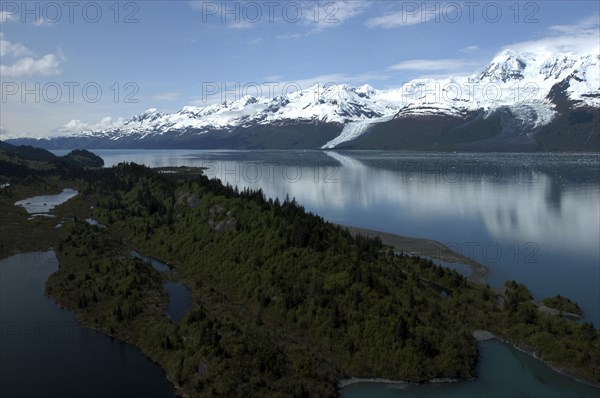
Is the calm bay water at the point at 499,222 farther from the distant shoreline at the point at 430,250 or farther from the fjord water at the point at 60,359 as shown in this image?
the fjord water at the point at 60,359

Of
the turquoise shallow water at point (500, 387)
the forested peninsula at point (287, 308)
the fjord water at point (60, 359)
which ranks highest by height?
the forested peninsula at point (287, 308)

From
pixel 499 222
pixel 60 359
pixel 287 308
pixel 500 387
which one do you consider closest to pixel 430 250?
pixel 499 222

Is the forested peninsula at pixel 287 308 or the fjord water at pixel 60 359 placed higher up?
the forested peninsula at pixel 287 308

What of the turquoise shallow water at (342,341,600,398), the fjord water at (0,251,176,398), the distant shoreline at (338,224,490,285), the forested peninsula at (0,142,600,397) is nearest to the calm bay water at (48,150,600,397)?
the turquoise shallow water at (342,341,600,398)

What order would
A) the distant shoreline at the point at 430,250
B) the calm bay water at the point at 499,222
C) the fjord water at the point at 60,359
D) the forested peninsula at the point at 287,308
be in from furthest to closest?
the distant shoreline at the point at 430,250 < the calm bay water at the point at 499,222 < the forested peninsula at the point at 287,308 < the fjord water at the point at 60,359

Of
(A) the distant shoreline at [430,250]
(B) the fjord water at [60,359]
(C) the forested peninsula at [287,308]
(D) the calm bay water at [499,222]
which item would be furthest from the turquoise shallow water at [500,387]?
(A) the distant shoreline at [430,250]

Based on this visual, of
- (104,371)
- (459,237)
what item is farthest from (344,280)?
(459,237)

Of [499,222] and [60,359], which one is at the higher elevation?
[499,222]

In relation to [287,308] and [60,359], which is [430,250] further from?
[60,359]

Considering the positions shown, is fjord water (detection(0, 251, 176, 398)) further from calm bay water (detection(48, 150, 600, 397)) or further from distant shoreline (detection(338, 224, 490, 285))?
distant shoreline (detection(338, 224, 490, 285))
